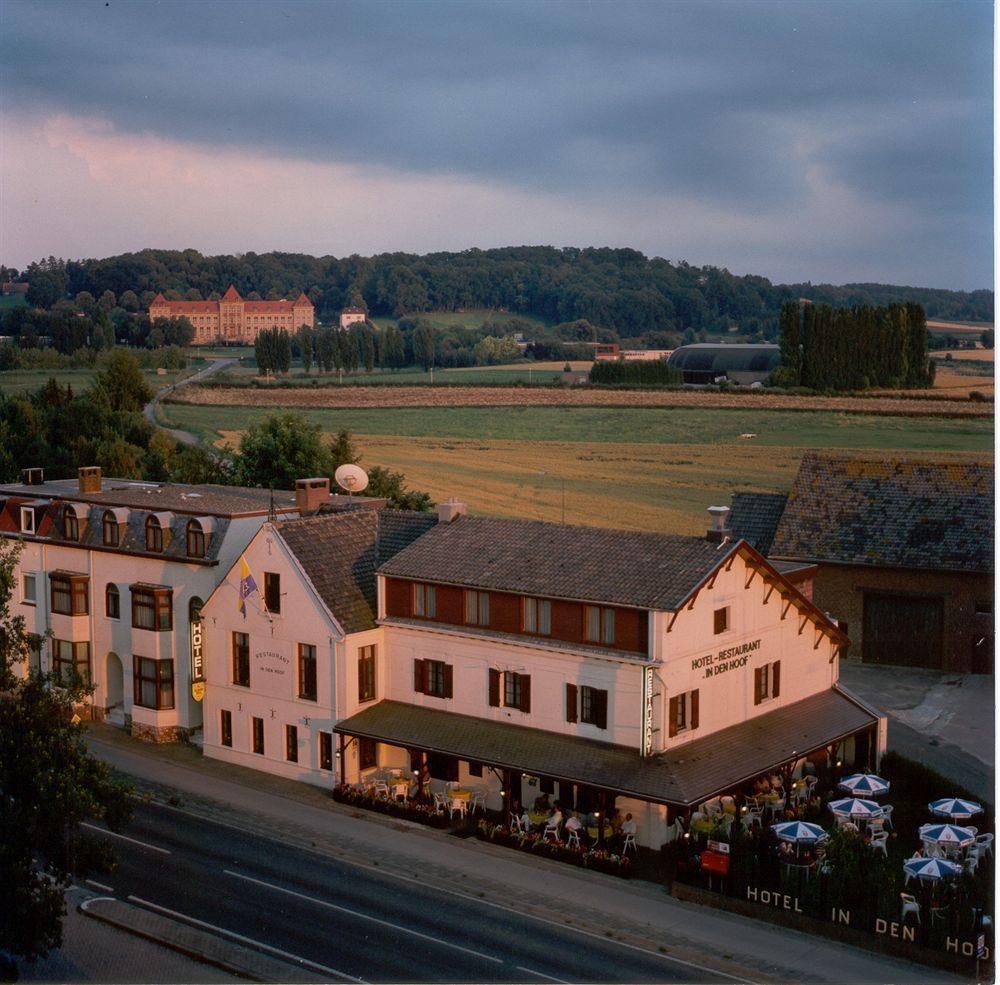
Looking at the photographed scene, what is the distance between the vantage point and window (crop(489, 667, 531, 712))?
120 feet

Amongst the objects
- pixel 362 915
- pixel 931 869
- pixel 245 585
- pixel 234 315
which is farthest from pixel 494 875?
pixel 234 315

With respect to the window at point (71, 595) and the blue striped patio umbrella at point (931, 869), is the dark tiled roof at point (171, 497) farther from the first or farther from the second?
the blue striped patio umbrella at point (931, 869)

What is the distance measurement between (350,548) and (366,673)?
4.42 meters

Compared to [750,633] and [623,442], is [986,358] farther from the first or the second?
[750,633]

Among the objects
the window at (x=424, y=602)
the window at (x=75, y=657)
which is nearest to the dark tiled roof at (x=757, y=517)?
the window at (x=424, y=602)

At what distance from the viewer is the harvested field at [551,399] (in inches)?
2323

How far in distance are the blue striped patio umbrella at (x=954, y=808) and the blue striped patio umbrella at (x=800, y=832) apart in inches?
141

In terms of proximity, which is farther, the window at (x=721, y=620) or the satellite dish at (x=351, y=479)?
the satellite dish at (x=351, y=479)

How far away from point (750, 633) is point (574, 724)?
5993 millimetres

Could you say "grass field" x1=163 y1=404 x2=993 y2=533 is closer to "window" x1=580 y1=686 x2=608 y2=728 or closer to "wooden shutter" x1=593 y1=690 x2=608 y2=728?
"window" x1=580 y1=686 x2=608 y2=728

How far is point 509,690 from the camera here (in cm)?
3700

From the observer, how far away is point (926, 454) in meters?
58.6

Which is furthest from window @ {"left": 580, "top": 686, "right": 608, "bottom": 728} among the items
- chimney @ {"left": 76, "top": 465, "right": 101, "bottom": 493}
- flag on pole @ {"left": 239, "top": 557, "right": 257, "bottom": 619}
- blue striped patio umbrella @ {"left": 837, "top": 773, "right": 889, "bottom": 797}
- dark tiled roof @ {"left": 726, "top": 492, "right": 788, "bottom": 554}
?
chimney @ {"left": 76, "top": 465, "right": 101, "bottom": 493}

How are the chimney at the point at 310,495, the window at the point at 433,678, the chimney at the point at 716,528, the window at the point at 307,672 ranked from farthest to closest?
the chimney at the point at 310,495 → the window at the point at 307,672 → the window at the point at 433,678 → the chimney at the point at 716,528
